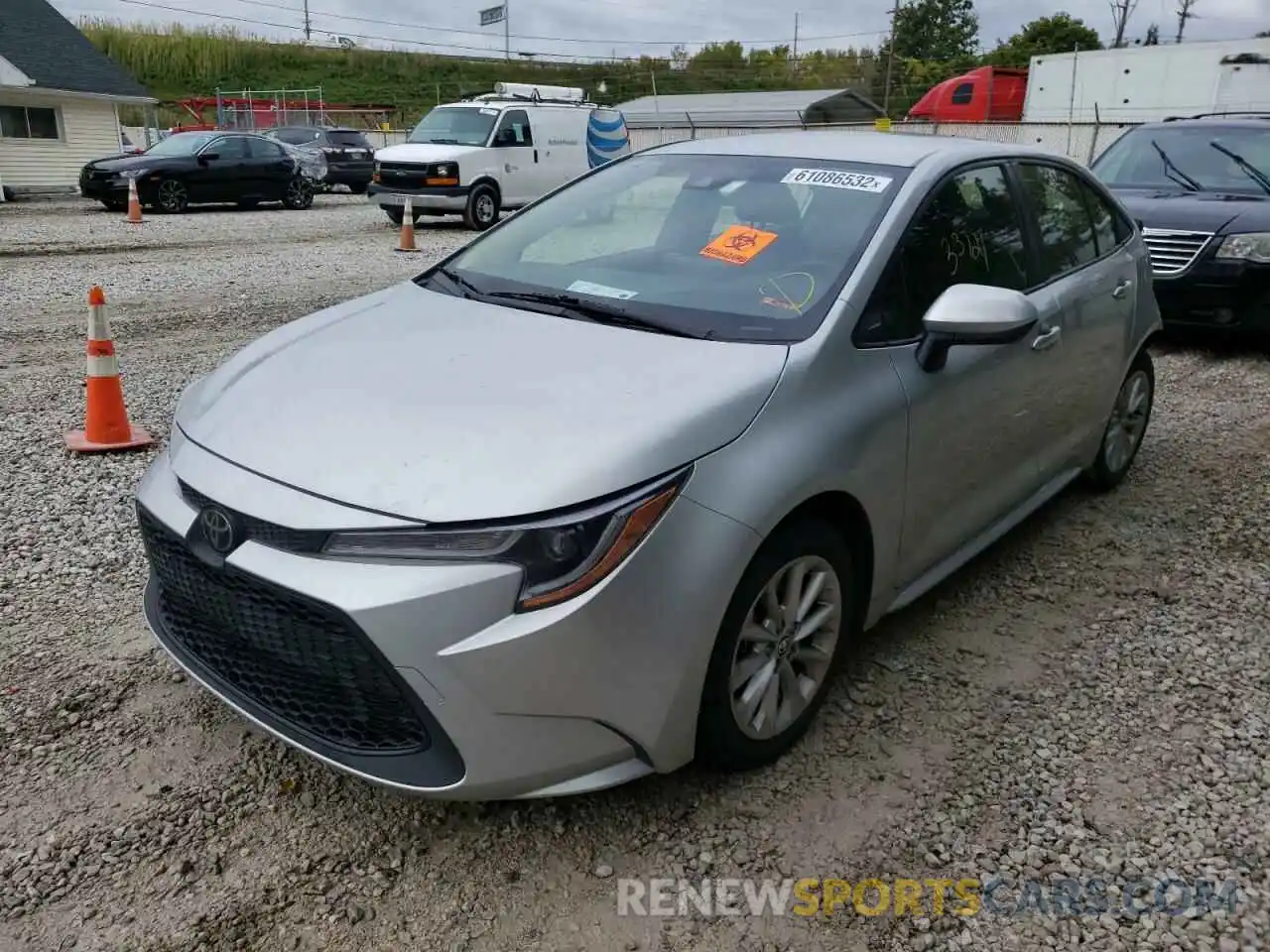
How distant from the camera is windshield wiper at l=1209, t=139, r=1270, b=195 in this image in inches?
307

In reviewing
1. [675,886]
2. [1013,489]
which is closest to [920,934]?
[675,886]

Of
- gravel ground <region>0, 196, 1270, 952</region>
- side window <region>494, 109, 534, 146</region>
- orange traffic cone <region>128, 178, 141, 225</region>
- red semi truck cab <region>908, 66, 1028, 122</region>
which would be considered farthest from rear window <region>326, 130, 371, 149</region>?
gravel ground <region>0, 196, 1270, 952</region>

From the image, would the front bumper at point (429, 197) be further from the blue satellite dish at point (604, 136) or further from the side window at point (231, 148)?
the side window at point (231, 148)

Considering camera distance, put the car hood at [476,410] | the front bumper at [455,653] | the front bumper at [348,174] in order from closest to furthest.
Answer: the front bumper at [455,653] → the car hood at [476,410] → the front bumper at [348,174]

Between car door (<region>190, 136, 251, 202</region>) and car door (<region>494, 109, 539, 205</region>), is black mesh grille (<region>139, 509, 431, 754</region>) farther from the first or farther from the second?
car door (<region>190, 136, 251, 202</region>)

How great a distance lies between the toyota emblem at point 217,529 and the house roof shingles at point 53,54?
82.6 ft

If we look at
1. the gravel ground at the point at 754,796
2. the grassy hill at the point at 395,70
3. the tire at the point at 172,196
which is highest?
the grassy hill at the point at 395,70

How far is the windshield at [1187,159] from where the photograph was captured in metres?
8.03

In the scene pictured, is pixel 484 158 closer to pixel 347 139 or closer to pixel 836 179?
pixel 347 139

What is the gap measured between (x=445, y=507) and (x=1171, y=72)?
88.9ft

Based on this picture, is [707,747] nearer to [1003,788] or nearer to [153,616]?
[1003,788]

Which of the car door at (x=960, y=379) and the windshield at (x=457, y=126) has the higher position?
the windshield at (x=457, y=126)

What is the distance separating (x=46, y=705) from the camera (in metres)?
3.04

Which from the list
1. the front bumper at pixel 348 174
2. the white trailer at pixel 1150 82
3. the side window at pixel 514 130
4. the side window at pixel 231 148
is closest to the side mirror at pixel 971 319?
the side window at pixel 514 130
